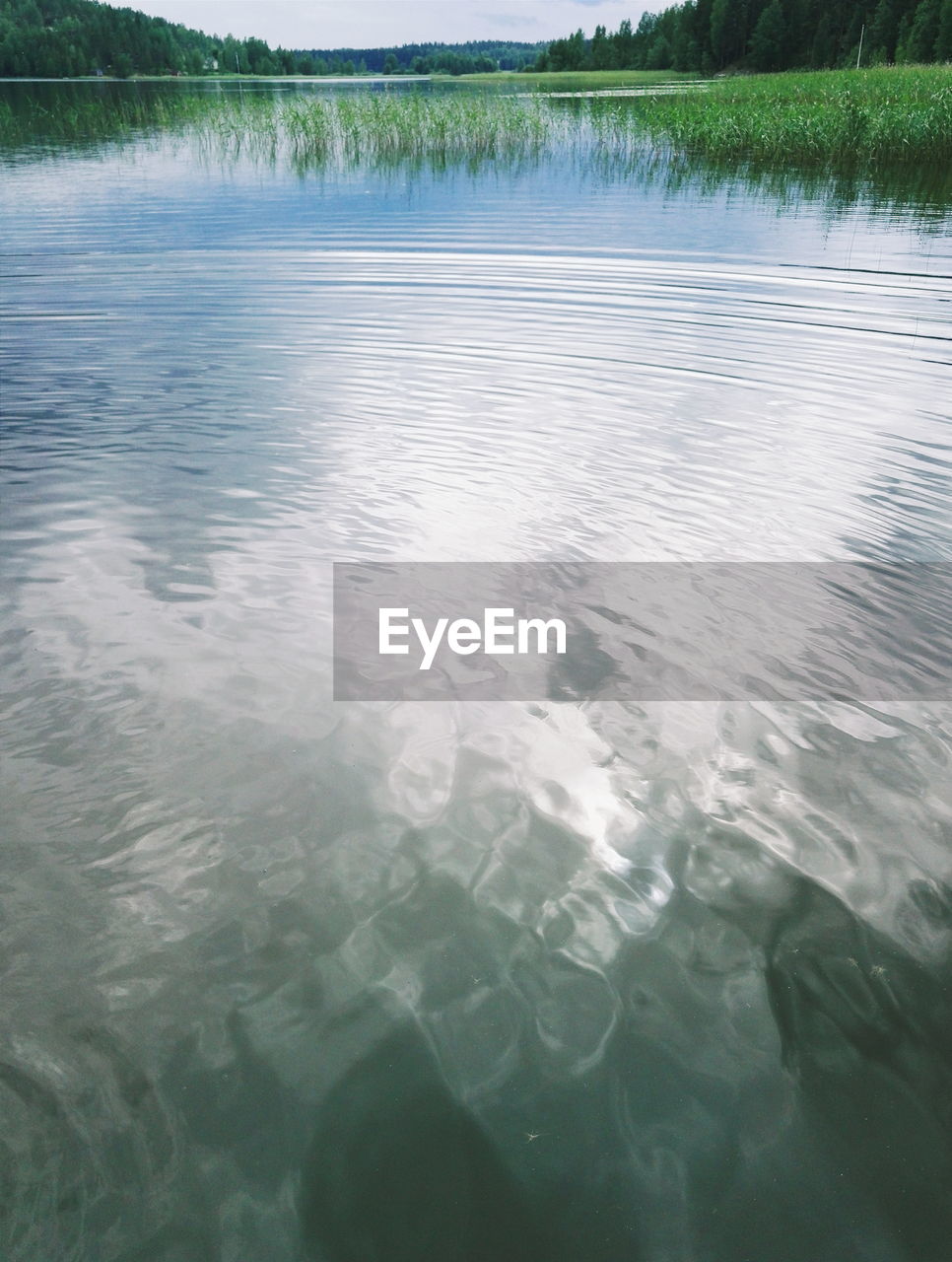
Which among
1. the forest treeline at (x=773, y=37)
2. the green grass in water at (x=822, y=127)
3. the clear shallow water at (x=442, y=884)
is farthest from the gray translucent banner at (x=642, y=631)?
the forest treeline at (x=773, y=37)

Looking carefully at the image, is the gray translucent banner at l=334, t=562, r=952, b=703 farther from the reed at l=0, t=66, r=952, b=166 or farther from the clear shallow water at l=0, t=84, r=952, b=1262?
the reed at l=0, t=66, r=952, b=166

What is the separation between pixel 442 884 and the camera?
289 cm

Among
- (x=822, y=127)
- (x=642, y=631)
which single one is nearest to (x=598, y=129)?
(x=822, y=127)

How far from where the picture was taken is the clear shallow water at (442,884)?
2.07 m

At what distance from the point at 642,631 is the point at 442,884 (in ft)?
6.26

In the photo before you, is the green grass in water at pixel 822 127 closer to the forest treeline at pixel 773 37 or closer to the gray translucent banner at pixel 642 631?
the gray translucent banner at pixel 642 631

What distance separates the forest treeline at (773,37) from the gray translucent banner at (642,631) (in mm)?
91294

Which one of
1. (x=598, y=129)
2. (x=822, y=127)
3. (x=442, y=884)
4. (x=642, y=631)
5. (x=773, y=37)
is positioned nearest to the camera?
(x=442, y=884)

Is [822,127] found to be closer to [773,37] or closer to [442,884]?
[442,884]

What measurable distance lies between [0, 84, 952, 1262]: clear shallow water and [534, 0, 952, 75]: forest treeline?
90.6 meters

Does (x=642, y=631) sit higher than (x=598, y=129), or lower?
lower

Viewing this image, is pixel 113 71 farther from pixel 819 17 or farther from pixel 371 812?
pixel 371 812

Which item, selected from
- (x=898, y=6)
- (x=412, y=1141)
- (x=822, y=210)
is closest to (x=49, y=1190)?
(x=412, y=1141)

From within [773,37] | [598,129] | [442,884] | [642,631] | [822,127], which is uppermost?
[773,37]
